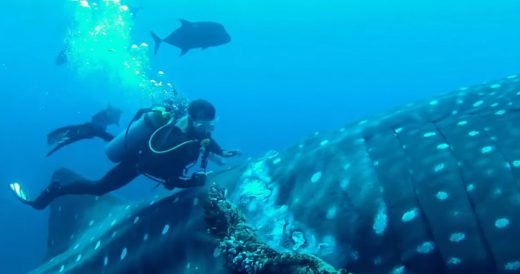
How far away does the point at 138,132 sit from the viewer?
18.7ft

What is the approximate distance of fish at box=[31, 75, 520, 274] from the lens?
3.22 m

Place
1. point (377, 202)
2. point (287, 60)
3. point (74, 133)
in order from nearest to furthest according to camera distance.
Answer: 1. point (377, 202)
2. point (74, 133)
3. point (287, 60)

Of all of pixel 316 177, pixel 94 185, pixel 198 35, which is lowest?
pixel 198 35

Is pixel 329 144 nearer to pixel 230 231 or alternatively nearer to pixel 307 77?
pixel 230 231

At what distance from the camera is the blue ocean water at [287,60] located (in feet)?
237

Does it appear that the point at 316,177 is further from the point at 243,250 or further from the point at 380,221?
the point at 243,250

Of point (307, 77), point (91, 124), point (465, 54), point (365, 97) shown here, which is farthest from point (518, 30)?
point (91, 124)

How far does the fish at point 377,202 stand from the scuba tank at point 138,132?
2.32ft

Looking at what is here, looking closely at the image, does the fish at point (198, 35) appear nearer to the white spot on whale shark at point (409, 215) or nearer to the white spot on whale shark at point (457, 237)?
the white spot on whale shark at point (409, 215)

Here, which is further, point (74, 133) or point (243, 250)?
point (74, 133)

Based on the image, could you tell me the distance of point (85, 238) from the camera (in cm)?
625

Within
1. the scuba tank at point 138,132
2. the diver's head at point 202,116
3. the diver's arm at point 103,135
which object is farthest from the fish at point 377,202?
the diver's arm at point 103,135

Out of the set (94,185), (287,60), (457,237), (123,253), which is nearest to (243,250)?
(457,237)

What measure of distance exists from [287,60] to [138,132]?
97600 mm
